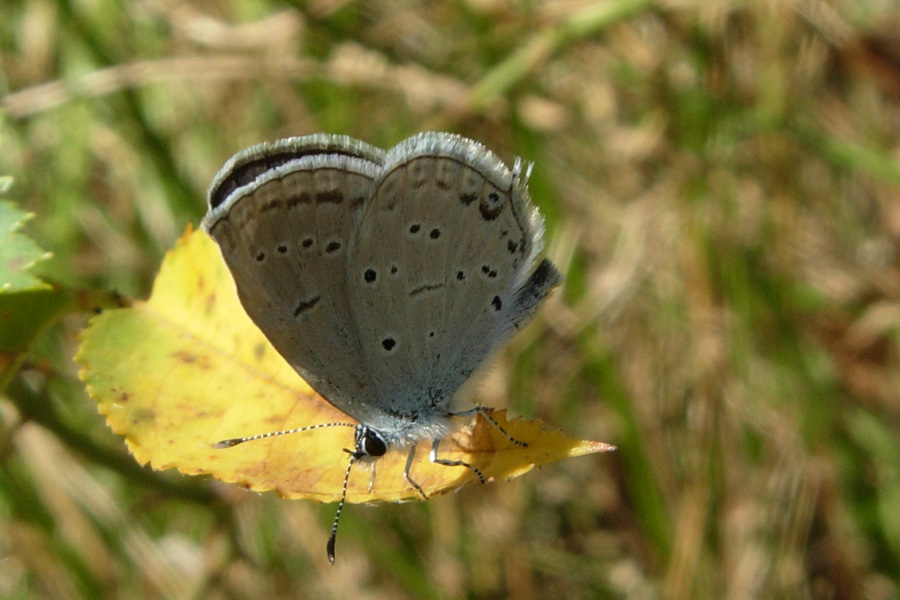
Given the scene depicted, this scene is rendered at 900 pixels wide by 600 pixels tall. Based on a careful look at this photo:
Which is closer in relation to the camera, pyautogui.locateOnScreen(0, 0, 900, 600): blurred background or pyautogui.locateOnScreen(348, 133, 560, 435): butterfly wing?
pyautogui.locateOnScreen(348, 133, 560, 435): butterfly wing

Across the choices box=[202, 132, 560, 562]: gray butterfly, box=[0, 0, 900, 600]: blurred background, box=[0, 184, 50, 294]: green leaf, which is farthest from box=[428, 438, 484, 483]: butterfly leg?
box=[0, 0, 900, 600]: blurred background

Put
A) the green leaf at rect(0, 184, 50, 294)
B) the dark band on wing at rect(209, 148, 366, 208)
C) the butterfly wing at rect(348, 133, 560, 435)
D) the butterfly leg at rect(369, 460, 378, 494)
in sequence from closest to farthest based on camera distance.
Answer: the green leaf at rect(0, 184, 50, 294) → the butterfly leg at rect(369, 460, 378, 494) → the dark band on wing at rect(209, 148, 366, 208) → the butterfly wing at rect(348, 133, 560, 435)

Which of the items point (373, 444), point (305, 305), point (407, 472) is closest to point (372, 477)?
point (407, 472)

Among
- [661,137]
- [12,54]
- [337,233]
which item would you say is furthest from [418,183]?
[12,54]

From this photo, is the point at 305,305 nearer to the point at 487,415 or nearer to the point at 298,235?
the point at 298,235

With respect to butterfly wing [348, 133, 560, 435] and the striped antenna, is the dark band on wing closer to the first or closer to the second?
butterfly wing [348, 133, 560, 435]

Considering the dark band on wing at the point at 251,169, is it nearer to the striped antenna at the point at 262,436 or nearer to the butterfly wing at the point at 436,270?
the butterfly wing at the point at 436,270

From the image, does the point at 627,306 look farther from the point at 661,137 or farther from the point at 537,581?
the point at 537,581

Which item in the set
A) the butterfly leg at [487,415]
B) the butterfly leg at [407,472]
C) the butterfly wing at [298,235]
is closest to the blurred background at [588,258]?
the butterfly leg at [487,415]
